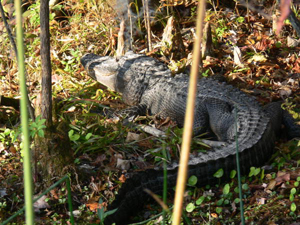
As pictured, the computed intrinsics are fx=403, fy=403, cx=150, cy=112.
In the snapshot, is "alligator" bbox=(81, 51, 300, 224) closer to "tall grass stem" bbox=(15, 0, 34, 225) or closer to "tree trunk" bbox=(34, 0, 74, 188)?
"tree trunk" bbox=(34, 0, 74, 188)

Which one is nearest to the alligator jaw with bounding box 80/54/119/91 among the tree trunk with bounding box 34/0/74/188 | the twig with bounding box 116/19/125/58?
the twig with bounding box 116/19/125/58

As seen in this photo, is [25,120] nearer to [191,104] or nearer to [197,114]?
[191,104]

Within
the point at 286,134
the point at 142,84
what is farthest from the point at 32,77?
the point at 286,134

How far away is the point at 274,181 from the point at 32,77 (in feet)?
11.0

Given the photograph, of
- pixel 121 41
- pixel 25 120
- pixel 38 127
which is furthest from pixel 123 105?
pixel 25 120

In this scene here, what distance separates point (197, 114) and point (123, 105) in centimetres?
107

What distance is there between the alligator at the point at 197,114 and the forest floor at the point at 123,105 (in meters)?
0.13

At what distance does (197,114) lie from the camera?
4.09 m

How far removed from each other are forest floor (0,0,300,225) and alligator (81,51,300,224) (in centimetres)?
13

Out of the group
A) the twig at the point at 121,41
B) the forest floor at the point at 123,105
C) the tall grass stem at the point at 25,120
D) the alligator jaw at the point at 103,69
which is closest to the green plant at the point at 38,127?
the forest floor at the point at 123,105

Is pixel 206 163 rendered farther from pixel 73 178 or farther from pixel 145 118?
pixel 145 118

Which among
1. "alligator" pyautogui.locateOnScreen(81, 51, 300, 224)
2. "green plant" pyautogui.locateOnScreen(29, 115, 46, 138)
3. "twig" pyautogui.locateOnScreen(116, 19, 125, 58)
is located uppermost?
"twig" pyautogui.locateOnScreen(116, 19, 125, 58)

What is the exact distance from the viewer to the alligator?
279 cm

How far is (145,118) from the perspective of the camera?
4.28 metres
